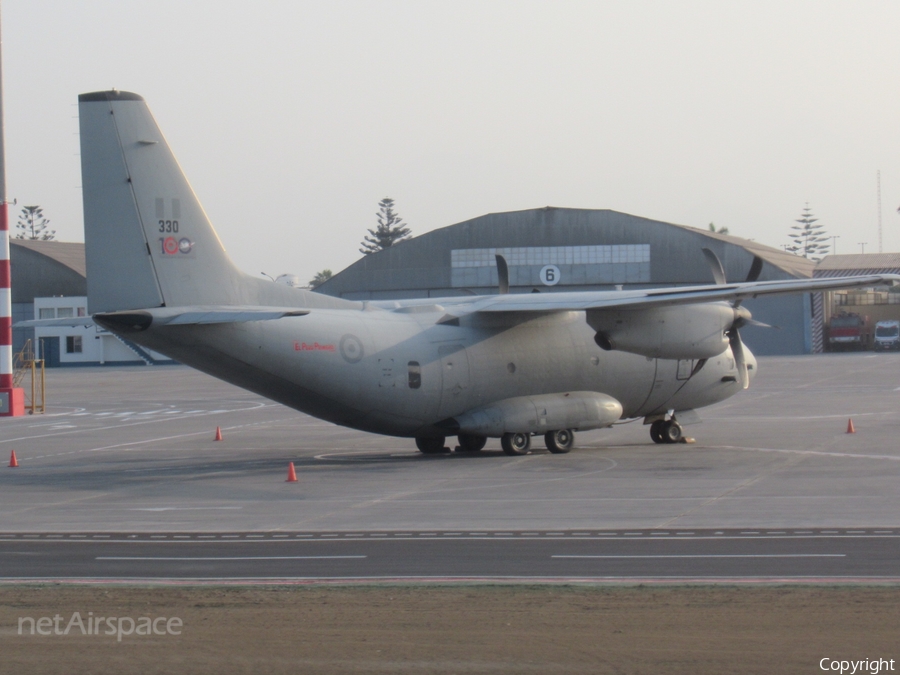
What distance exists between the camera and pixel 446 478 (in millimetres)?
20984

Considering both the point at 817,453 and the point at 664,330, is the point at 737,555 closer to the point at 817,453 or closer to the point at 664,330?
the point at 664,330

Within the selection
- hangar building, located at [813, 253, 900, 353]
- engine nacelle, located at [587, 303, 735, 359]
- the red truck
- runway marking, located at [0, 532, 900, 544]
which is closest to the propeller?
engine nacelle, located at [587, 303, 735, 359]

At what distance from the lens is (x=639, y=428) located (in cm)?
3180

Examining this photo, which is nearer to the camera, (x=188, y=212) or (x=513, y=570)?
(x=513, y=570)

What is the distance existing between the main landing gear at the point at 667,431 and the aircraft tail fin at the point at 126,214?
1251cm

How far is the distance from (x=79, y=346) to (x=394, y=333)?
3211 inches

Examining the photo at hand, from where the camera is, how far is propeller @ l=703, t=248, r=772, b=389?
24891mm

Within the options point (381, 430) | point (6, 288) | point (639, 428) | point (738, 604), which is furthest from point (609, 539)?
point (6, 288)

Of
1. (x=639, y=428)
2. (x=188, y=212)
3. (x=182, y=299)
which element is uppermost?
(x=188, y=212)

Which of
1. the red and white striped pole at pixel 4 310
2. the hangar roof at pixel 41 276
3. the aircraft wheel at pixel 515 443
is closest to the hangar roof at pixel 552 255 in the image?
the hangar roof at pixel 41 276

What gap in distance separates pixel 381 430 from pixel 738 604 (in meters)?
14.1

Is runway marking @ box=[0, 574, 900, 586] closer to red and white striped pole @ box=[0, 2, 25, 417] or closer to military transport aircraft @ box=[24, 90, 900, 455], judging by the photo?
military transport aircraft @ box=[24, 90, 900, 455]

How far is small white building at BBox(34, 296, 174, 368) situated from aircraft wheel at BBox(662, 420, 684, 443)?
73.5 metres

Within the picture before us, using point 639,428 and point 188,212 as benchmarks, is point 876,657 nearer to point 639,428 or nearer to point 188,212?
point 188,212
